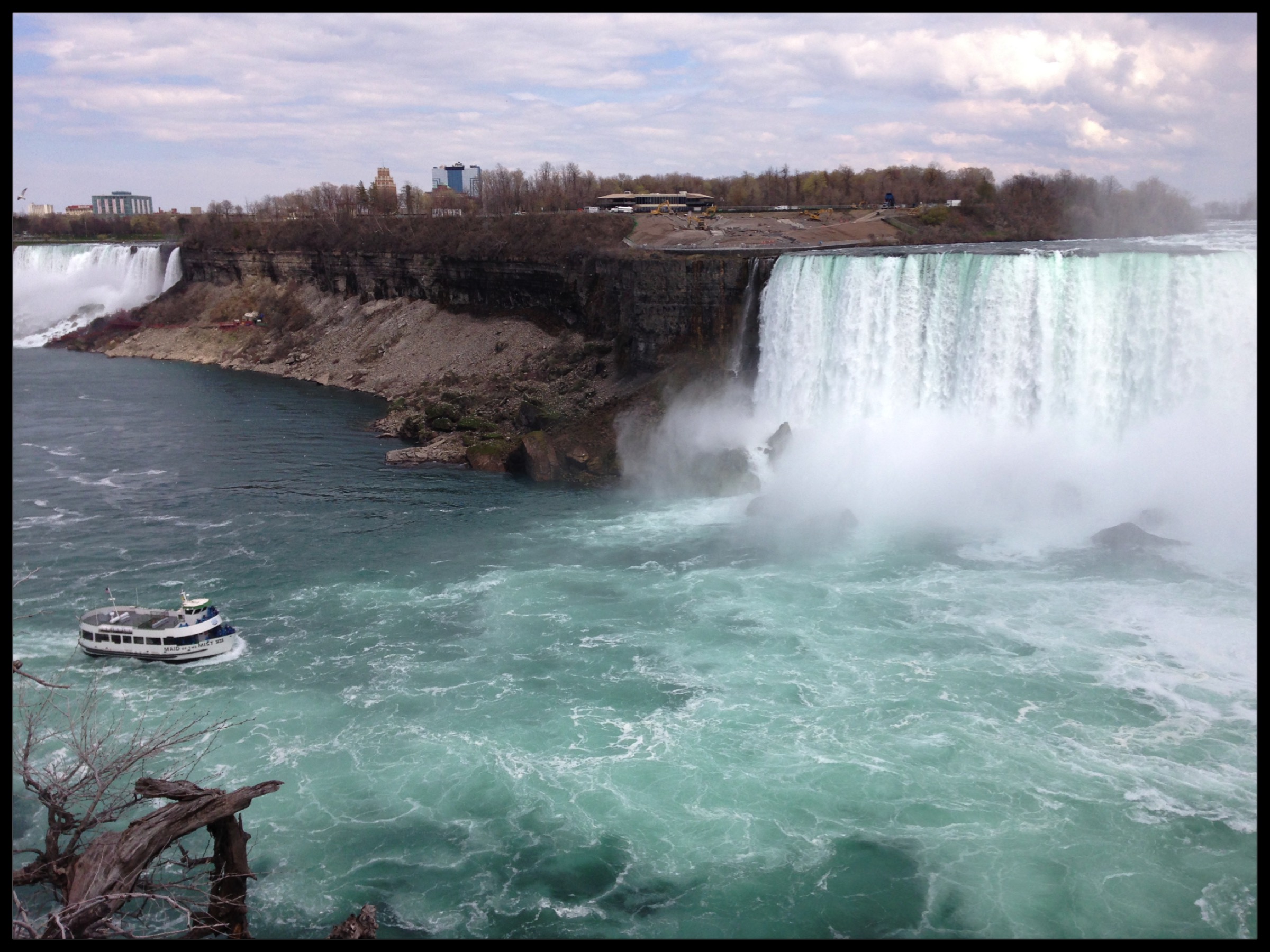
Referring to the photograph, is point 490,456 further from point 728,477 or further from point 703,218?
point 703,218

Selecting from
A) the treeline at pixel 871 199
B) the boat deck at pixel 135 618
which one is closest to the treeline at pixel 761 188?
the treeline at pixel 871 199

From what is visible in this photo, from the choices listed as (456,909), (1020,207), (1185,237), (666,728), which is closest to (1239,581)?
(666,728)

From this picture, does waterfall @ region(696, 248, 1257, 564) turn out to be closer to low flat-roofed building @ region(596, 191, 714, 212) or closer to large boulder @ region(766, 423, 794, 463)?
large boulder @ region(766, 423, 794, 463)

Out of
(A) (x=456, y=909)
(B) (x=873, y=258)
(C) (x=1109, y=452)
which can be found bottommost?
(A) (x=456, y=909)

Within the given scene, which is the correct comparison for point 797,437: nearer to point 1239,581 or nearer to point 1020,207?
point 1239,581

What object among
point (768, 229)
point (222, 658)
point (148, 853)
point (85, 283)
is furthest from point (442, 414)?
point (85, 283)

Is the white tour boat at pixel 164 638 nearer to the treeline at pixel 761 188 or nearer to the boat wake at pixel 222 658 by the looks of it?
the boat wake at pixel 222 658

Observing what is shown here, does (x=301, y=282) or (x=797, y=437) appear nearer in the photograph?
(x=797, y=437)
